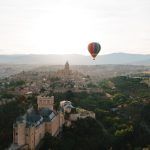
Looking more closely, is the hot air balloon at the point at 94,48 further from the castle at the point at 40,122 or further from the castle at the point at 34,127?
the castle at the point at 34,127

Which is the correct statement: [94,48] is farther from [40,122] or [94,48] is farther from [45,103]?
[40,122]

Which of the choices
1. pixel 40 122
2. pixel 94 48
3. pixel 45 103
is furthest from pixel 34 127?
→ pixel 94 48

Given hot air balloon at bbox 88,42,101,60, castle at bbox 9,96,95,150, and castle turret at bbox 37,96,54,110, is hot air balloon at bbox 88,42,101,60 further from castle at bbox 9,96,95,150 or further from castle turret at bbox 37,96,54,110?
castle turret at bbox 37,96,54,110

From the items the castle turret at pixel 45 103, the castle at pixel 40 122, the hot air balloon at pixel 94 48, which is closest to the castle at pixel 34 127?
the castle at pixel 40 122

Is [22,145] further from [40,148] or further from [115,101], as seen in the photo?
[115,101]

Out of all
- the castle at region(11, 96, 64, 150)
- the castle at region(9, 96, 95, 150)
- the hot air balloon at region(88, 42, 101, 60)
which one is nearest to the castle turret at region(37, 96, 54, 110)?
the castle at region(9, 96, 95, 150)

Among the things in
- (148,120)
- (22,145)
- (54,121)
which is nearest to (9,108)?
(54,121)

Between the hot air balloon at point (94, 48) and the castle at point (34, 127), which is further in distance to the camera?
the hot air balloon at point (94, 48)

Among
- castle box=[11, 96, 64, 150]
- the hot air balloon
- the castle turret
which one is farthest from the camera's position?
the hot air balloon

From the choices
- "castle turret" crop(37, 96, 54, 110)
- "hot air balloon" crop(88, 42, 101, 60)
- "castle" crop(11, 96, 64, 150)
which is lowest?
"castle" crop(11, 96, 64, 150)

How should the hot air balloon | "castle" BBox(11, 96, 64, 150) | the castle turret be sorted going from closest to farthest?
"castle" BBox(11, 96, 64, 150), the castle turret, the hot air balloon

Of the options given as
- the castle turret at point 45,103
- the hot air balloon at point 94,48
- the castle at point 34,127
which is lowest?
the castle at point 34,127

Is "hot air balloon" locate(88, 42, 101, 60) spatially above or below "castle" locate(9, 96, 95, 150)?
above
